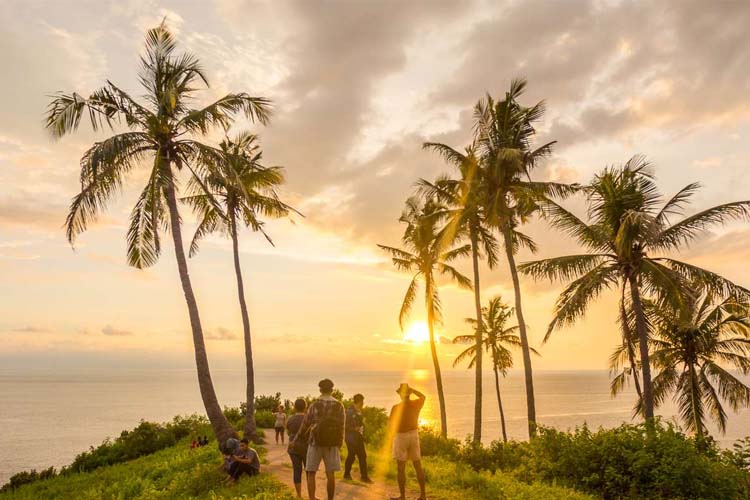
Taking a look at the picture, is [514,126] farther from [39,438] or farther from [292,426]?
[39,438]

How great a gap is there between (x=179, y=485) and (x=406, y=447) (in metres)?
5.70

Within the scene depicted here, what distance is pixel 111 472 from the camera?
18.4 m

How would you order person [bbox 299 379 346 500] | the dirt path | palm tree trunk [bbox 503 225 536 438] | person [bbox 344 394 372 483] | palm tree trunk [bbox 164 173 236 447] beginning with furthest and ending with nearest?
palm tree trunk [bbox 503 225 536 438] → palm tree trunk [bbox 164 173 236 447] → person [bbox 344 394 372 483] → the dirt path → person [bbox 299 379 346 500]

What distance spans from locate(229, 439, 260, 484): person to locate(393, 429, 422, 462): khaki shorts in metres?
4.02

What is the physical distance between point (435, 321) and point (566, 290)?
1114cm

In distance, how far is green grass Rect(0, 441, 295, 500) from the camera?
403 inches

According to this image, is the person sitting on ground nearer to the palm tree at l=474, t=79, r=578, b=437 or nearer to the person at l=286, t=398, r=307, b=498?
the person at l=286, t=398, r=307, b=498

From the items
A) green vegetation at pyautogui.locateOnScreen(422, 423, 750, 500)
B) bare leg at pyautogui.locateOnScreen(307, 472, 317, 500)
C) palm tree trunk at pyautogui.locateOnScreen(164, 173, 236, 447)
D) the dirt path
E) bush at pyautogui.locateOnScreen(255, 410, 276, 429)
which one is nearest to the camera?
bare leg at pyautogui.locateOnScreen(307, 472, 317, 500)

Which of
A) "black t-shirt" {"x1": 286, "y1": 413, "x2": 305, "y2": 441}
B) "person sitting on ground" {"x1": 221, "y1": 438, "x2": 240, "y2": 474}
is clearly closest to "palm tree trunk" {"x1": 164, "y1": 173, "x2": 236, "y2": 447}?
"person sitting on ground" {"x1": 221, "y1": 438, "x2": 240, "y2": 474}

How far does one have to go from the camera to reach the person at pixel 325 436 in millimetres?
8594

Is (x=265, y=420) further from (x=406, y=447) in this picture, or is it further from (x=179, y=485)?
(x=406, y=447)

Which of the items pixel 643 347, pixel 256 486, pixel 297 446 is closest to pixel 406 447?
pixel 297 446

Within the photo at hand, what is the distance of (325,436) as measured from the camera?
8.60 metres

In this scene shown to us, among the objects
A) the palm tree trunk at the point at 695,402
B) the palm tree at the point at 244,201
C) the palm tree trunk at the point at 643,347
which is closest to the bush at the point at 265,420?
the palm tree at the point at 244,201
